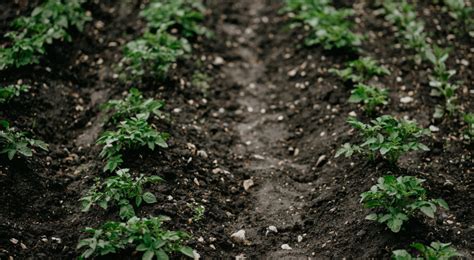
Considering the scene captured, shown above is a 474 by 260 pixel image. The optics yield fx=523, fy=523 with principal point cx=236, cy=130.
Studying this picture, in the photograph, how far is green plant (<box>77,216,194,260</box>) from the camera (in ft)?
9.98

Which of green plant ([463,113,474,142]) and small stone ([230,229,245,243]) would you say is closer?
small stone ([230,229,245,243])

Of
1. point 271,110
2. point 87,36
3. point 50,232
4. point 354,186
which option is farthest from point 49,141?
point 354,186

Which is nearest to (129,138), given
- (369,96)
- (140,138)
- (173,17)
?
(140,138)

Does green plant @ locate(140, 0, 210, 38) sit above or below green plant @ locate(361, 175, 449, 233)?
above

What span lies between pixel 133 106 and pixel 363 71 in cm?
215

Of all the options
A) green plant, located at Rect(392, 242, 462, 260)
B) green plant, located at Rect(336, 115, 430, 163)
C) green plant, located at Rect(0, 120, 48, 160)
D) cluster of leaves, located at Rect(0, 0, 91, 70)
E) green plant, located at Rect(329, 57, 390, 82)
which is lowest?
green plant, located at Rect(392, 242, 462, 260)

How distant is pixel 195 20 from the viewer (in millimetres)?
5797

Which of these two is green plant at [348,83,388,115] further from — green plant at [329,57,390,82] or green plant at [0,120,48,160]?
green plant at [0,120,48,160]

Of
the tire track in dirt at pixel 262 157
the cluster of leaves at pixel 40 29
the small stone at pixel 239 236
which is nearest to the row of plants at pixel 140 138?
the small stone at pixel 239 236

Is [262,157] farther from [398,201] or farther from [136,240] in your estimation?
[136,240]

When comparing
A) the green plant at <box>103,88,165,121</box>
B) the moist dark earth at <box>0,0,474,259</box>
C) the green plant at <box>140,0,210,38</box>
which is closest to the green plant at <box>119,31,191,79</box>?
the moist dark earth at <box>0,0,474,259</box>

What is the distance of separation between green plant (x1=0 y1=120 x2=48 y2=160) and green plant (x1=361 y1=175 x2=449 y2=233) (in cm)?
234

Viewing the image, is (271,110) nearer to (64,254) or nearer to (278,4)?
(278,4)

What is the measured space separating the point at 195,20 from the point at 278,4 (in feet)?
4.29
